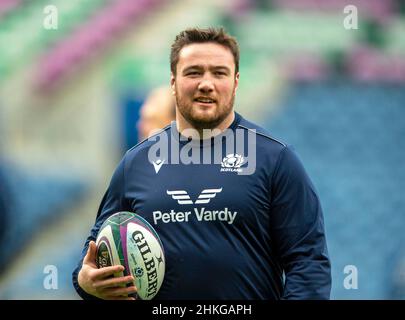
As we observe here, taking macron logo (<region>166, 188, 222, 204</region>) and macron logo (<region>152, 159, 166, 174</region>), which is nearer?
macron logo (<region>166, 188, 222, 204</region>)

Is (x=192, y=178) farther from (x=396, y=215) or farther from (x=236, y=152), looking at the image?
(x=396, y=215)

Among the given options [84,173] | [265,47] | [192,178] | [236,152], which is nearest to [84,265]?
[192,178]

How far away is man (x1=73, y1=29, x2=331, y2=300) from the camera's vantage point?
2.89 metres

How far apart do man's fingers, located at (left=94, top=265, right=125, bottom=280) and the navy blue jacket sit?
0.18 meters

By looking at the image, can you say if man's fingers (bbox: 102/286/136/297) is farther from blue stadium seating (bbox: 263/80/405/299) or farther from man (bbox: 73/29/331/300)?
blue stadium seating (bbox: 263/80/405/299)

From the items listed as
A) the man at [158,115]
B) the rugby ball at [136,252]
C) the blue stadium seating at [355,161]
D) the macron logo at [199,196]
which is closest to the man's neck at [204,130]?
the macron logo at [199,196]

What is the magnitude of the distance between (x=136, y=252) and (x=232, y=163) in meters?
0.51

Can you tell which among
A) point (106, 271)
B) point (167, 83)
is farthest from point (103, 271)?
point (167, 83)

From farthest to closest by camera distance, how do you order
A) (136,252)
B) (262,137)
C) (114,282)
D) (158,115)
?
(158,115) → (262,137) → (136,252) → (114,282)

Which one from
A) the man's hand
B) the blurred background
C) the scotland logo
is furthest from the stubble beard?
the blurred background

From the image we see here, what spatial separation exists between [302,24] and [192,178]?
433 cm

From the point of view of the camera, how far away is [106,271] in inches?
113

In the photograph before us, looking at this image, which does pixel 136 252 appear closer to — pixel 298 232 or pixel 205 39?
pixel 298 232

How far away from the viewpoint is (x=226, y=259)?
2.91 m
